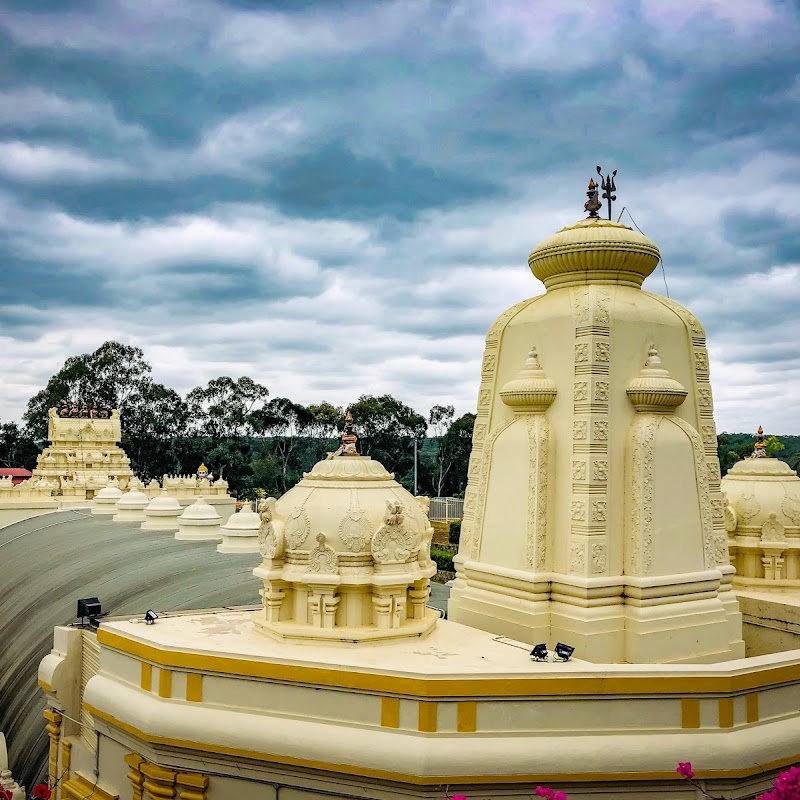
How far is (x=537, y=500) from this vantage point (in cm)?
1127

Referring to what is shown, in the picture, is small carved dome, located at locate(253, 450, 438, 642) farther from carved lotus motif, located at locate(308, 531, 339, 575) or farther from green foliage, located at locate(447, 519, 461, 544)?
green foliage, located at locate(447, 519, 461, 544)

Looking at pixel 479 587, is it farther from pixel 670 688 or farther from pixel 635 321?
pixel 635 321

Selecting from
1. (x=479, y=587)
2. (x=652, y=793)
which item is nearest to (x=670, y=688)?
(x=652, y=793)

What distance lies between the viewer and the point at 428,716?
28.1 feet

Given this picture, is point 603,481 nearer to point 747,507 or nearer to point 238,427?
point 747,507

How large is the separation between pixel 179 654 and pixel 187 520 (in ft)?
48.1

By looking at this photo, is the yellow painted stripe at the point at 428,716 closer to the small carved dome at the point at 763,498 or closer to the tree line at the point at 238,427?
the small carved dome at the point at 763,498

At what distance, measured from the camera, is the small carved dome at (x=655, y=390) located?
11.2 meters

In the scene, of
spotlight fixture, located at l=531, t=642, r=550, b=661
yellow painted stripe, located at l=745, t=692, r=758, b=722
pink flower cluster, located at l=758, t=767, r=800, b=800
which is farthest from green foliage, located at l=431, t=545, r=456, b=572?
pink flower cluster, located at l=758, t=767, r=800, b=800

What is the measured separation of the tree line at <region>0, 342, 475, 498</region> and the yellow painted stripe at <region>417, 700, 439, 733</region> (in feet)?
177

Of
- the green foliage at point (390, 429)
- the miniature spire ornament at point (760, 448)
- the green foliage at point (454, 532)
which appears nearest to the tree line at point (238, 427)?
the green foliage at point (390, 429)

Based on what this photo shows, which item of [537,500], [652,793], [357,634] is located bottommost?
[652,793]

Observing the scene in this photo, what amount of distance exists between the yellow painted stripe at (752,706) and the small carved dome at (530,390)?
4.64 meters

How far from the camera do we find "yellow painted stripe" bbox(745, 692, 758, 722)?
29.6 ft
